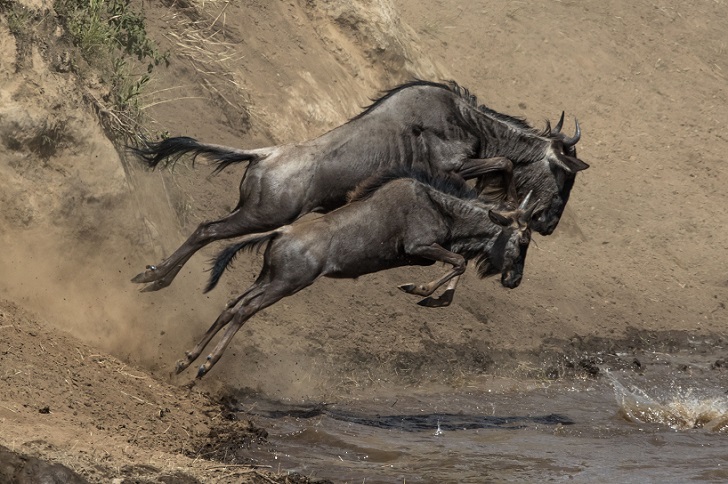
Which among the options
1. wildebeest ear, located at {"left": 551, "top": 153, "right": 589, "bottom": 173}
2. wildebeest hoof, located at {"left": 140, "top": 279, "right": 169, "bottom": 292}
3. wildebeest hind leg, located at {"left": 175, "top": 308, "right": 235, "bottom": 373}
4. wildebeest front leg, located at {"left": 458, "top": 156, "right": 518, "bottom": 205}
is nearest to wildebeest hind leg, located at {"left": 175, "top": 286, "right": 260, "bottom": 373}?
wildebeest hind leg, located at {"left": 175, "top": 308, "right": 235, "bottom": 373}

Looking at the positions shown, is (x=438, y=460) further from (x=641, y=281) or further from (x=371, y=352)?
(x=641, y=281)

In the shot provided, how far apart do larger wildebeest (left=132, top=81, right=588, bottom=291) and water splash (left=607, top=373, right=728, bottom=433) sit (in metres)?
1.68

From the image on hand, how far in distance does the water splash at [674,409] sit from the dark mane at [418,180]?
7.86 ft

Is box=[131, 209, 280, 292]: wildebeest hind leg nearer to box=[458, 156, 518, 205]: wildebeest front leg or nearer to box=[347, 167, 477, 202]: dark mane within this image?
box=[347, 167, 477, 202]: dark mane

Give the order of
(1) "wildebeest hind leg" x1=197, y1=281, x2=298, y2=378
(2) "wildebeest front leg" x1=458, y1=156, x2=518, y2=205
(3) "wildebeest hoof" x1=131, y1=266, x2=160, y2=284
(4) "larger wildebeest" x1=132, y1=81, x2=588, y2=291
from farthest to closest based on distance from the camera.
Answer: (2) "wildebeest front leg" x1=458, y1=156, x2=518, y2=205
(3) "wildebeest hoof" x1=131, y1=266, x2=160, y2=284
(4) "larger wildebeest" x1=132, y1=81, x2=588, y2=291
(1) "wildebeest hind leg" x1=197, y1=281, x2=298, y2=378

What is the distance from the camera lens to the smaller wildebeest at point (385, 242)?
330 inches

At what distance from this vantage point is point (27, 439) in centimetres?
575

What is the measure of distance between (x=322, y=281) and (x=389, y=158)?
7.80ft

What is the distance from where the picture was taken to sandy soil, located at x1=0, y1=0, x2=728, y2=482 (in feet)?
25.6

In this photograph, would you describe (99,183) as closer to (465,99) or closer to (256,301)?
(256,301)

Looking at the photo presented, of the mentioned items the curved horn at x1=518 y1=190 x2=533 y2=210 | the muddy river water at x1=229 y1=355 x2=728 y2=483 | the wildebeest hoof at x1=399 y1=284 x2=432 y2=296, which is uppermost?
the curved horn at x1=518 y1=190 x2=533 y2=210

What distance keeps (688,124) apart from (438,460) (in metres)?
11.1

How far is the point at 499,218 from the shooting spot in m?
9.06

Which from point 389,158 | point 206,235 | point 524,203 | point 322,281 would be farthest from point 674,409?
point 206,235
